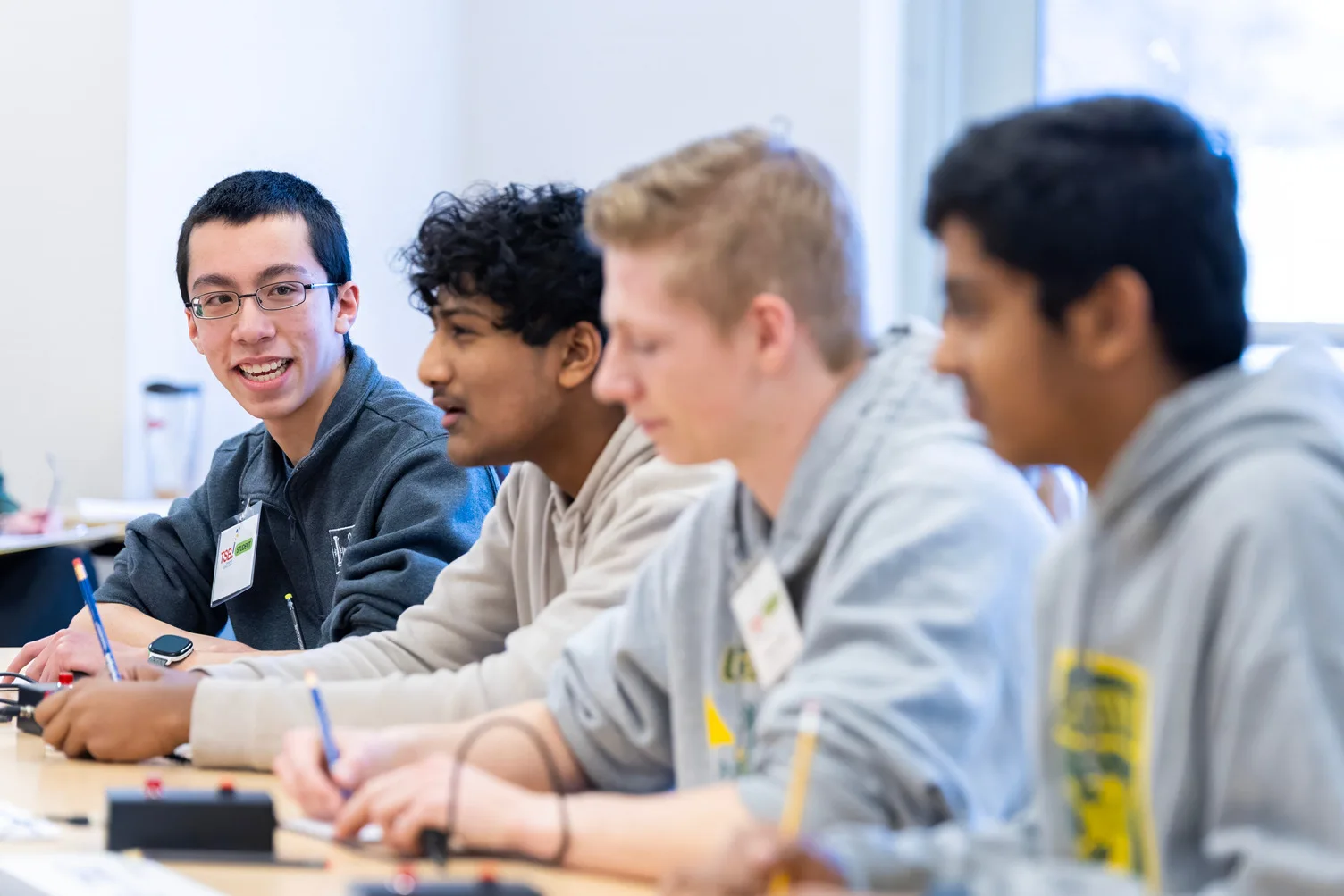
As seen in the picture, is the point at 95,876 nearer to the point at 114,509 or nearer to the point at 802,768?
the point at 802,768

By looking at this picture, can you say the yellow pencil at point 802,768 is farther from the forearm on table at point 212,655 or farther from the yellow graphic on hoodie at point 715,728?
the forearm on table at point 212,655

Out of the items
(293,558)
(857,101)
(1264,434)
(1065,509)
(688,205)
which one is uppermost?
(857,101)

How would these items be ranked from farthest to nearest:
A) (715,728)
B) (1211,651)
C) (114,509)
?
(114,509), (715,728), (1211,651)

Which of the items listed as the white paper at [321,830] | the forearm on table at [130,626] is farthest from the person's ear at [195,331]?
the white paper at [321,830]

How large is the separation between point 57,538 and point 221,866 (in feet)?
9.18

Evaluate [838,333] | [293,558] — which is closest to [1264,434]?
[838,333]

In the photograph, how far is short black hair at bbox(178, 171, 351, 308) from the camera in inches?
108

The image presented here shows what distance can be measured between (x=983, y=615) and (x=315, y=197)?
1970mm

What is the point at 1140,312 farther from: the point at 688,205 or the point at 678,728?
the point at 678,728

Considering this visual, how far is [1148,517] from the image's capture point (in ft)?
3.43

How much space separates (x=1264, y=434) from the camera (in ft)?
3.26

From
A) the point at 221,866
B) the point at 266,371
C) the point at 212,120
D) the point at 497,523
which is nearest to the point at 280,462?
the point at 266,371

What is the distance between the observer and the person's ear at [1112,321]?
1.06 meters

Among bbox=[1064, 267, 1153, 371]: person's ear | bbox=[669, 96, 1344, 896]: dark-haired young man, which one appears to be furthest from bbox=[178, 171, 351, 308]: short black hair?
bbox=[1064, 267, 1153, 371]: person's ear
